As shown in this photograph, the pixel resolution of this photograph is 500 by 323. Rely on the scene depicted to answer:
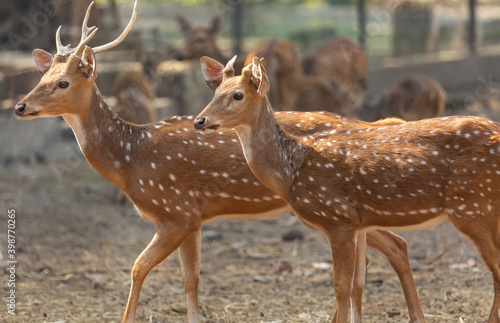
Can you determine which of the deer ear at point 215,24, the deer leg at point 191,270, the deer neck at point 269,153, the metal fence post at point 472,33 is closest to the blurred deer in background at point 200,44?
the deer ear at point 215,24

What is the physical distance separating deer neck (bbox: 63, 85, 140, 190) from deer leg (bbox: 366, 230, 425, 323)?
5.87ft

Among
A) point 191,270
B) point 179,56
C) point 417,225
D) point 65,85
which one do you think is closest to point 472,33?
point 179,56

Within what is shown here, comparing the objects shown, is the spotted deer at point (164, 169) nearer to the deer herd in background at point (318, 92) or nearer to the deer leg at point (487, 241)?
the deer leg at point (487, 241)

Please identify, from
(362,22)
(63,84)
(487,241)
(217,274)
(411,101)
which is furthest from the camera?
(362,22)

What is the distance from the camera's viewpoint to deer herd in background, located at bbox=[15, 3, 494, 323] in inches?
179

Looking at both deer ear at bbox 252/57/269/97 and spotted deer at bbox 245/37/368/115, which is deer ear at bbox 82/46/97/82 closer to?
deer ear at bbox 252/57/269/97

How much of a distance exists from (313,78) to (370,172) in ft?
21.8

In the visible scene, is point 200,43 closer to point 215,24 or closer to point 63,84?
point 215,24

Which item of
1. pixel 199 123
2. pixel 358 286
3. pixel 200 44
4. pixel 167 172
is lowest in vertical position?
pixel 358 286

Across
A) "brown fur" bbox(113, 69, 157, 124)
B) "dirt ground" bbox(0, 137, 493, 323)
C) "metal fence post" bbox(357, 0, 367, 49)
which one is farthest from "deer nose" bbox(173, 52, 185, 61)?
"metal fence post" bbox(357, 0, 367, 49)

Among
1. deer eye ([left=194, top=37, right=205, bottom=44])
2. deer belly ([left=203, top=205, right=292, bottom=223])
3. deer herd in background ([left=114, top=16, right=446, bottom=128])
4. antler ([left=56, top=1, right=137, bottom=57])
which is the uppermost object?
antler ([left=56, top=1, right=137, bottom=57])

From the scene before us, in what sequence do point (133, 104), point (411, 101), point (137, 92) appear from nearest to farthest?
point (133, 104) → point (137, 92) → point (411, 101)

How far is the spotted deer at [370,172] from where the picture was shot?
452 cm

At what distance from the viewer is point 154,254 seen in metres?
5.14
